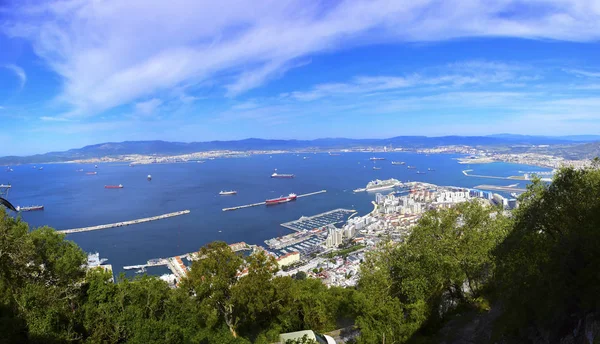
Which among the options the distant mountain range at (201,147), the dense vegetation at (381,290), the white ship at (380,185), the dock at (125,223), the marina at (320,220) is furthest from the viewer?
the distant mountain range at (201,147)

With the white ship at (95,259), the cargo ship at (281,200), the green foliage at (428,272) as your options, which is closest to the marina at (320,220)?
the cargo ship at (281,200)

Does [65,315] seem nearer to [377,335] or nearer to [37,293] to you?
[37,293]

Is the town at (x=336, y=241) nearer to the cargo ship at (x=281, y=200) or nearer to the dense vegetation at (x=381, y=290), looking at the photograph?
the dense vegetation at (x=381, y=290)

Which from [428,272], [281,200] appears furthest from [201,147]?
[428,272]

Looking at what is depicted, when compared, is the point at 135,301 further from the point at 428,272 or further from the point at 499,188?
the point at 499,188

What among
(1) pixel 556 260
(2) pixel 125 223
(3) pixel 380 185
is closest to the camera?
(1) pixel 556 260

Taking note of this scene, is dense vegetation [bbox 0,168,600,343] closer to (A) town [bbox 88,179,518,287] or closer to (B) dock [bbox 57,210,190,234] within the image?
(A) town [bbox 88,179,518,287]

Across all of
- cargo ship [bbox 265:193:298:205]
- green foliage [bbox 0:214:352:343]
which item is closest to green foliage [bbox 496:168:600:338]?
green foliage [bbox 0:214:352:343]
